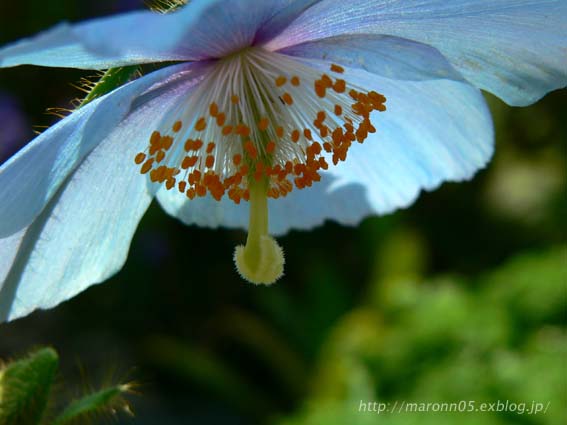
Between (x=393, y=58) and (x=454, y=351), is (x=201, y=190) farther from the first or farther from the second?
(x=454, y=351)

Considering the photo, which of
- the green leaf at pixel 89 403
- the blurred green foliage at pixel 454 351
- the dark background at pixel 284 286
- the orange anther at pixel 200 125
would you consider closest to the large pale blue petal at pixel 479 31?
the orange anther at pixel 200 125

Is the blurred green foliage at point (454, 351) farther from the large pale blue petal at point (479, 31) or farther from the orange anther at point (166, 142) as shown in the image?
the orange anther at point (166, 142)

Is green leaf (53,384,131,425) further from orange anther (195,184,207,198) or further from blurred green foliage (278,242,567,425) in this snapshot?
blurred green foliage (278,242,567,425)

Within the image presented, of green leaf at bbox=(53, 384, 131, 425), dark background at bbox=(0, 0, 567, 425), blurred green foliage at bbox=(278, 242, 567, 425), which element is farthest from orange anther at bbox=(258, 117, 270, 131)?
dark background at bbox=(0, 0, 567, 425)

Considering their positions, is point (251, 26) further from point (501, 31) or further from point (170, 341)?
point (170, 341)

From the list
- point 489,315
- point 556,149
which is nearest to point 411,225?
point 556,149

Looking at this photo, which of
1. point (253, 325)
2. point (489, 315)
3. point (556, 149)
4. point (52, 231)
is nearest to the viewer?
point (52, 231)
